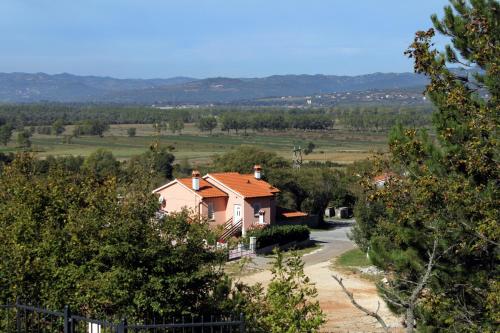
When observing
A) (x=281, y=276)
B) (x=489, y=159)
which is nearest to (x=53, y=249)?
(x=281, y=276)

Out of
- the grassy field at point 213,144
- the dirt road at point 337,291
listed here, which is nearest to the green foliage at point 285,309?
the dirt road at point 337,291

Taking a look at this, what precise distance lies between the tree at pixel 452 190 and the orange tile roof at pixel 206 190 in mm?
26503

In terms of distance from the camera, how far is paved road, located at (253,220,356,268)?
137 feet

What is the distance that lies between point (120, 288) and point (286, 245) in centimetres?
3327

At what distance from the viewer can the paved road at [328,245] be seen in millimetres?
41688

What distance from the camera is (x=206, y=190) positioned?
4603 cm

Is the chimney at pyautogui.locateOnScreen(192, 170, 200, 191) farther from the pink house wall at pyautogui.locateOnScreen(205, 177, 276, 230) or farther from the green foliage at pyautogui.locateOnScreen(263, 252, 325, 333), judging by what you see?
the green foliage at pyautogui.locateOnScreen(263, 252, 325, 333)

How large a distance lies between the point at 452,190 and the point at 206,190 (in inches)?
1342

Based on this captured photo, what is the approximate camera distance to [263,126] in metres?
186

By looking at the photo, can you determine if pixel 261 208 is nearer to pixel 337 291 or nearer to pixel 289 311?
pixel 337 291

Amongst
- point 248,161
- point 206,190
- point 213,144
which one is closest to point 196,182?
point 206,190

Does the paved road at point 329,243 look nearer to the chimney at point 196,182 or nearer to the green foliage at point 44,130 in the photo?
the chimney at point 196,182

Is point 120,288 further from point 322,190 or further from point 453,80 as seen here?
point 322,190

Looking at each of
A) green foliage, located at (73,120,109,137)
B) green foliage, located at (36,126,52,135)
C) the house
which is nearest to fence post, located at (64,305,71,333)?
the house
